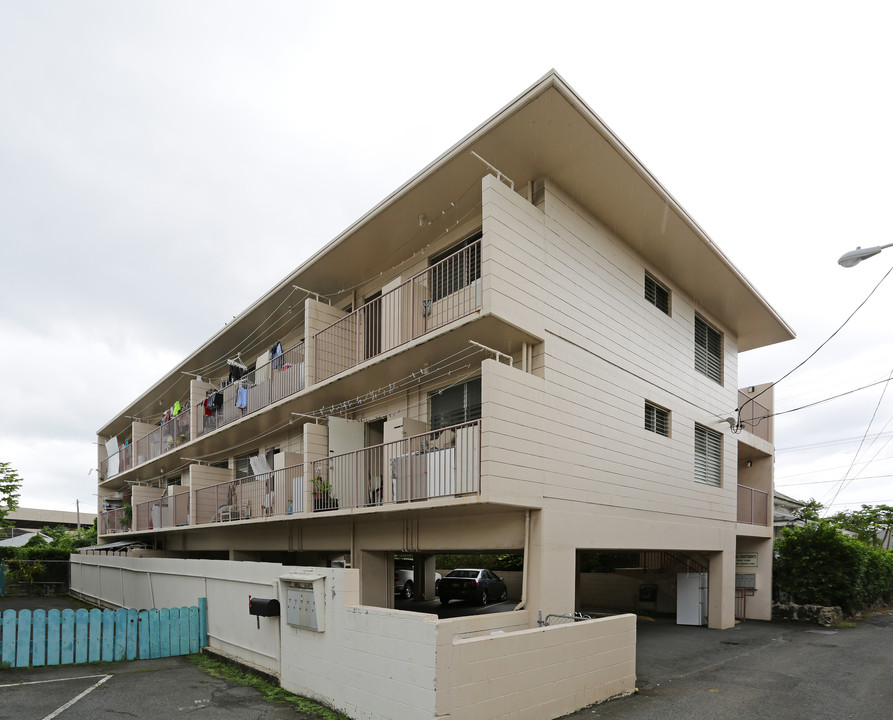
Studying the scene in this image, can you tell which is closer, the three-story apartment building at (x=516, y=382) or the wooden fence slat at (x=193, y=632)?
the three-story apartment building at (x=516, y=382)

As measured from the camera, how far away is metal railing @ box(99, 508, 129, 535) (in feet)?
95.0

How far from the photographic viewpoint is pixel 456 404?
497 inches

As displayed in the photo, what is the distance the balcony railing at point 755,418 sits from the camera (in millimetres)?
20141

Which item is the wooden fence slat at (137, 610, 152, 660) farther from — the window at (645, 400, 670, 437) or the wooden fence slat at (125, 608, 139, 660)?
the window at (645, 400, 670, 437)

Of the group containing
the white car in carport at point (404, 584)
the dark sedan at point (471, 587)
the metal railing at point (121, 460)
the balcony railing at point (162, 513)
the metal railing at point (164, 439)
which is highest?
the metal railing at point (164, 439)

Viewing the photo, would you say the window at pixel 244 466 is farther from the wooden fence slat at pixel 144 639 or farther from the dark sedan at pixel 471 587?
the wooden fence slat at pixel 144 639

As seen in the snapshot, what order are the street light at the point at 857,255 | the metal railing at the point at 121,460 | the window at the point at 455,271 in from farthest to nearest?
1. the metal railing at the point at 121,460
2. the window at the point at 455,271
3. the street light at the point at 857,255

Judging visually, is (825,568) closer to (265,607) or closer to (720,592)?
(720,592)

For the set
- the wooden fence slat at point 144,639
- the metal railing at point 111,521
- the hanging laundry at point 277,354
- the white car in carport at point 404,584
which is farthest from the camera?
the metal railing at point 111,521

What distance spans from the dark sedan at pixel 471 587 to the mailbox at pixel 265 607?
508 inches

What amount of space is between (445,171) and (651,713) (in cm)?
871

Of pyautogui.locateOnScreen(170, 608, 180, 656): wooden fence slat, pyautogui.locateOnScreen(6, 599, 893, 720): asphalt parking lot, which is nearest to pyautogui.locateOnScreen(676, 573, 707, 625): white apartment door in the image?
pyautogui.locateOnScreen(6, 599, 893, 720): asphalt parking lot

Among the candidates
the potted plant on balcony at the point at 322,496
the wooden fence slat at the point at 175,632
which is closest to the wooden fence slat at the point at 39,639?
the wooden fence slat at the point at 175,632

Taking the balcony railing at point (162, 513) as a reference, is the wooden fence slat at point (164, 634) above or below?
below
